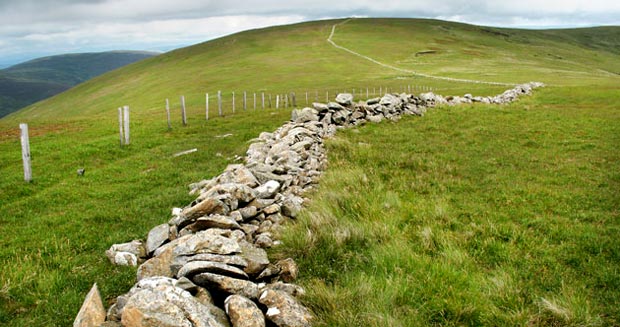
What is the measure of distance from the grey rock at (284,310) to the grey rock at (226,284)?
0.71 feet

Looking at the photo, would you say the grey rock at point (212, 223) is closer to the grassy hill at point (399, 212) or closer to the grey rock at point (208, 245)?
the grey rock at point (208, 245)

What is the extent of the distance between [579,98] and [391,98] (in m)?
20.5

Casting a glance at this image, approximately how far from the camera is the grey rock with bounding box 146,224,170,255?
26.5 ft

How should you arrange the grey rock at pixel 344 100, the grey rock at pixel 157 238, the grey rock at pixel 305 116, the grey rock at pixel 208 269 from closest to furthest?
the grey rock at pixel 208 269 → the grey rock at pixel 157 238 → the grey rock at pixel 305 116 → the grey rock at pixel 344 100

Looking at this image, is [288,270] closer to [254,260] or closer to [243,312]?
[254,260]

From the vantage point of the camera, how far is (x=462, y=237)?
26.5 ft

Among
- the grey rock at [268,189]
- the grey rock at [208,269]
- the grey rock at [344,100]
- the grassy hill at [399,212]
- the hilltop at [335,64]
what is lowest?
the grassy hill at [399,212]

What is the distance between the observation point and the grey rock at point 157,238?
8.07 metres

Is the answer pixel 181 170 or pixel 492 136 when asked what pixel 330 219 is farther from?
pixel 492 136

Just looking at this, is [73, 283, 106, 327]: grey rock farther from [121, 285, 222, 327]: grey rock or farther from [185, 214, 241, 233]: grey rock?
[185, 214, 241, 233]: grey rock

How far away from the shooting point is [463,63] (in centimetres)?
9981

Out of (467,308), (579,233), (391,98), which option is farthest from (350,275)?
(391,98)

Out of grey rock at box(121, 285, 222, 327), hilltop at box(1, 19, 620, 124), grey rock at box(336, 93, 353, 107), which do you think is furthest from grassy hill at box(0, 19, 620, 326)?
hilltop at box(1, 19, 620, 124)

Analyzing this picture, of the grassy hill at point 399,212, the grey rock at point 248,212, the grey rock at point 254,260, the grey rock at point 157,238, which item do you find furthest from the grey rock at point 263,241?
the grey rock at point 157,238
